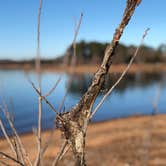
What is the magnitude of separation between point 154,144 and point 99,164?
2.66m

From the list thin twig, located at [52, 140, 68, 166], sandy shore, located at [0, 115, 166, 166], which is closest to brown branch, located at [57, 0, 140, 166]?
thin twig, located at [52, 140, 68, 166]

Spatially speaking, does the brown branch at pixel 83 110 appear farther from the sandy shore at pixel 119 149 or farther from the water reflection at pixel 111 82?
the sandy shore at pixel 119 149

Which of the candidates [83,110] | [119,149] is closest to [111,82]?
[83,110]

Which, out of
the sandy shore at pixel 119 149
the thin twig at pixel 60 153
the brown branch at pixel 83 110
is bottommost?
the sandy shore at pixel 119 149

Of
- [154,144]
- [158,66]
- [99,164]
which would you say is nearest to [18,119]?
[154,144]

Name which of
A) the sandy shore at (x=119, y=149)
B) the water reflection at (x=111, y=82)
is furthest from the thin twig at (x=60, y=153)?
the sandy shore at (x=119, y=149)

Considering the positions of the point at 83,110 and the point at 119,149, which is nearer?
the point at 83,110

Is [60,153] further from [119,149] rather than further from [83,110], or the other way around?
[119,149]

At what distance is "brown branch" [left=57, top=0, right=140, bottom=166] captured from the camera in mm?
1375

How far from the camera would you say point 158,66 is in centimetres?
9369

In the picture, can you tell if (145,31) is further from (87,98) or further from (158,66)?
(158,66)

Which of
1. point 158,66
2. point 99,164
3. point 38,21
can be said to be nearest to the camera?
point 38,21

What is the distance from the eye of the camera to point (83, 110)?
142 cm

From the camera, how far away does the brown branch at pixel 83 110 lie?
137 cm
